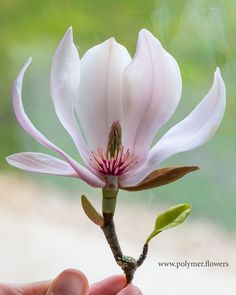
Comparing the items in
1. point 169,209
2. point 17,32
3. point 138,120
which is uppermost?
point 17,32

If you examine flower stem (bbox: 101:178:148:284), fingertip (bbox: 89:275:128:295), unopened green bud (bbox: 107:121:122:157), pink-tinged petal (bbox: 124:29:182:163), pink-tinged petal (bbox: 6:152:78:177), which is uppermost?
pink-tinged petal (bbox: 124:29:182:163)

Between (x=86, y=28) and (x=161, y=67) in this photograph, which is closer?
(x=161, y=67)

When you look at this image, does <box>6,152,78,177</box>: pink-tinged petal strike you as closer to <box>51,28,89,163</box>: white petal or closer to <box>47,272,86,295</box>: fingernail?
<box>51,28,89,163</box>: white petal

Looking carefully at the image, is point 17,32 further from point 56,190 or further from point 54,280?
point 54,280

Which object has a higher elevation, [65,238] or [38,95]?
[38,95]

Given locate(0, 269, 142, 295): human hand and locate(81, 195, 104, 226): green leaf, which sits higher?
locate(81, 195, 104, 226): green leaf

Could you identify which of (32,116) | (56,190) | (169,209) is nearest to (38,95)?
(32,116)

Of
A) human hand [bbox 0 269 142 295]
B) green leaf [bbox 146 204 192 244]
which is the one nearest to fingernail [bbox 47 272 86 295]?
human hand [bbox 0 269 142 295]
